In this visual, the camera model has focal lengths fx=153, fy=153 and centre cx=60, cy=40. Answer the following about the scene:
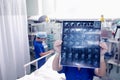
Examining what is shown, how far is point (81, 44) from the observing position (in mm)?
1139

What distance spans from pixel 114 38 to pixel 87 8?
0.80 meters

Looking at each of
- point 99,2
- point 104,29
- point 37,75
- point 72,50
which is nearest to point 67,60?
point 72,50

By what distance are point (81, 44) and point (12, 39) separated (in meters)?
1.84

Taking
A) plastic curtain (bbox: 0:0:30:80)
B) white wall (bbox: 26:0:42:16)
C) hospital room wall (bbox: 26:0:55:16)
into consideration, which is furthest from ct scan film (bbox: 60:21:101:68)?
white wall (bbox: 26:0:42:16)

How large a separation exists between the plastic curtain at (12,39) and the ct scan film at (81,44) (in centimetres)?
169

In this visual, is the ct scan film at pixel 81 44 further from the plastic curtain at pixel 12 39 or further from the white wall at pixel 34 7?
the white wall at pixel 34 7

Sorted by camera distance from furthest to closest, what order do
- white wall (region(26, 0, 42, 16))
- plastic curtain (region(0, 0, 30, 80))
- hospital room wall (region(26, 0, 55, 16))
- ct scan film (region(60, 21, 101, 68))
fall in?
1. white wall (region(26, 0, 42, 16))
2. hospital room wall (region(26, 0, 55, 16))
3. plastic curtain (region(0, 0, 30, 80))
4. ct scan film (region(60, 21, 101, 68))

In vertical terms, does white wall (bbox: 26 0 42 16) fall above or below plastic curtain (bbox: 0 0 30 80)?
above

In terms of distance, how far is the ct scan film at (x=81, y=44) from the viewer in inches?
43.6

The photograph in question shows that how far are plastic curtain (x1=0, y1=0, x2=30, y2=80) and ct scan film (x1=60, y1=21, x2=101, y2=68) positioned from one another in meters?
1.69

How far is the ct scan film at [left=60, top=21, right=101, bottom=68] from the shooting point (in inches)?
43.6

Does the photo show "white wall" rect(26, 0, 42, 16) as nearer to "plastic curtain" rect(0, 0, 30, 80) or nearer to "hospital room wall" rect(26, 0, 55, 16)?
"hospital room wall" rect(26, 0, 55, 16)

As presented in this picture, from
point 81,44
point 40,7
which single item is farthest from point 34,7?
point 81,44

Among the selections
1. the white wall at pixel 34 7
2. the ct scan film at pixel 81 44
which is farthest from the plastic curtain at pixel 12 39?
the ct scan film at pixel 81 44
